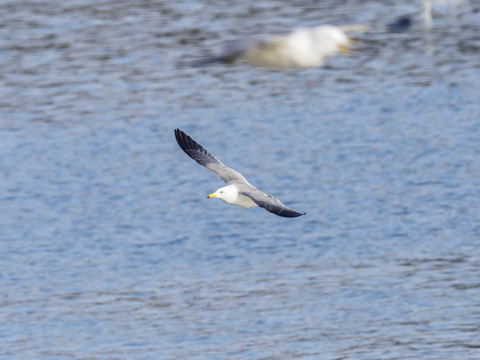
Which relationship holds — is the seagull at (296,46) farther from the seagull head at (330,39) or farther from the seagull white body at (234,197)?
the seagull white body at (234,197)

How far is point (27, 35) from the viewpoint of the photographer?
142 feet

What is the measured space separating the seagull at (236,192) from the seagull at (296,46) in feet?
15.9

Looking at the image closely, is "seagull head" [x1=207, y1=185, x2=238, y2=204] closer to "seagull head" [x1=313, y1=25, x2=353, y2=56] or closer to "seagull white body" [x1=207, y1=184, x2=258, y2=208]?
"seagull white body" [x1=207, y1=184, x2=258, y2=208]


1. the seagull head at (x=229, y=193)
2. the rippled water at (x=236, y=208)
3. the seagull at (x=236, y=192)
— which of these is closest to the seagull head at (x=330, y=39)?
the rippled water at (x=236, y=208)

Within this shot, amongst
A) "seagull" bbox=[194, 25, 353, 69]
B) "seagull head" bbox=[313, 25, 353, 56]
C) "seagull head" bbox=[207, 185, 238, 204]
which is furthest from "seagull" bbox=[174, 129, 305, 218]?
"seagull head" bbox=[313, 25, 353, 56]

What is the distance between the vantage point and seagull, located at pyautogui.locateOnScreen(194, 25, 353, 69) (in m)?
19.2

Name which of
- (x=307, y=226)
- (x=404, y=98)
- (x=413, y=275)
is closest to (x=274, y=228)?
(x=307, y=226)

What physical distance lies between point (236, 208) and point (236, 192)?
501 inches

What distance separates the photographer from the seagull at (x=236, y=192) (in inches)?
449

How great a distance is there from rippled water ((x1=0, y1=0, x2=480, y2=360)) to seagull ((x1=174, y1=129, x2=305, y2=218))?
580 cm

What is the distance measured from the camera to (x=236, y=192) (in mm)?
12656

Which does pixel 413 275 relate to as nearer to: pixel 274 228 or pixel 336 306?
pixel 336 306

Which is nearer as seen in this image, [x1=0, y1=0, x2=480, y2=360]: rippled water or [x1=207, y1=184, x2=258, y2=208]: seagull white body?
[x1=207, y1=184, x2=258, y2=208]: seagull white body

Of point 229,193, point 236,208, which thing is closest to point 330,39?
point 236,208
